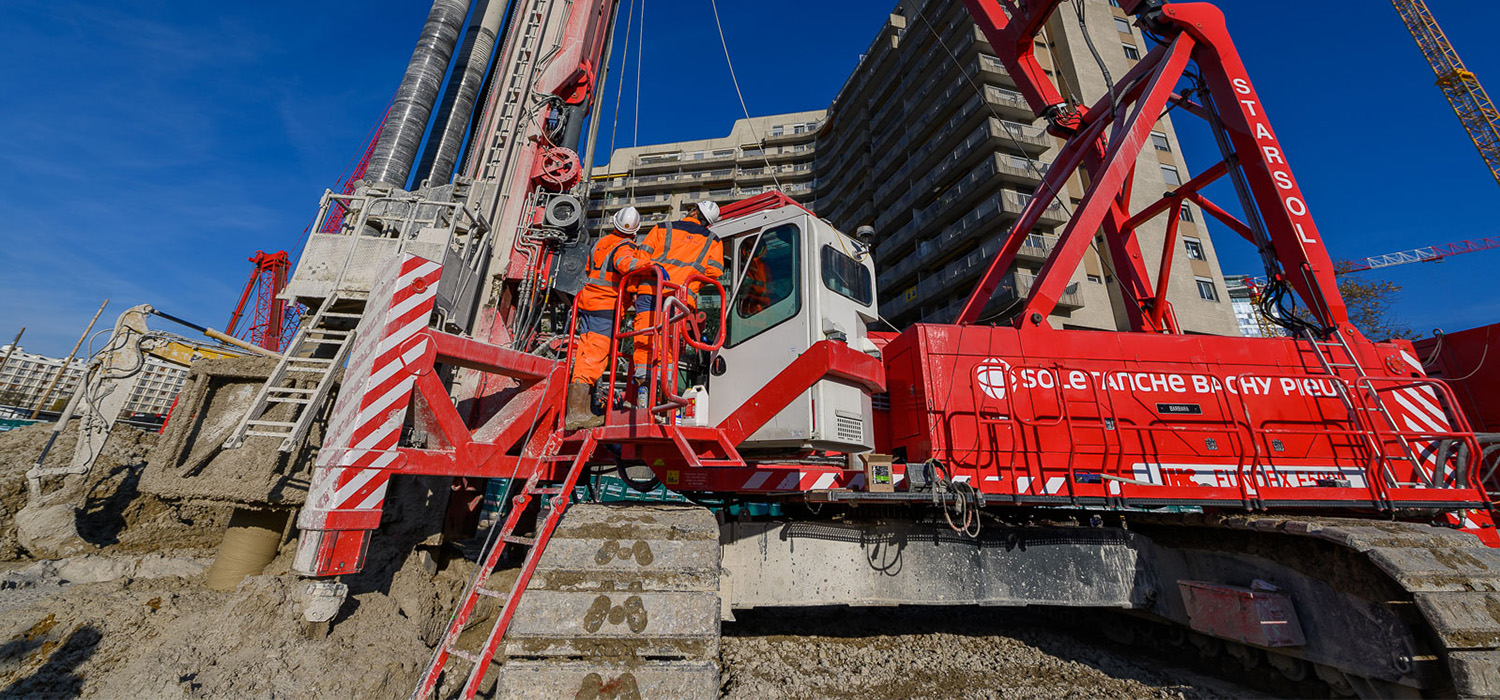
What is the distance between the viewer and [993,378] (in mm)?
5051

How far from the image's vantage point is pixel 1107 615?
5.47 meters

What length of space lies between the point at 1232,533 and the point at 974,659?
2.34 meters

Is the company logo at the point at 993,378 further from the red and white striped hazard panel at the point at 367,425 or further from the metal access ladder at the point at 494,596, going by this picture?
the red and white striped hazard panel at the point at 367,425

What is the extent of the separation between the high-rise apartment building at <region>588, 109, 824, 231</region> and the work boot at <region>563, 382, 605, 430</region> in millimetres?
50840

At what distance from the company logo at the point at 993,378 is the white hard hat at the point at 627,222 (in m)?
3.48

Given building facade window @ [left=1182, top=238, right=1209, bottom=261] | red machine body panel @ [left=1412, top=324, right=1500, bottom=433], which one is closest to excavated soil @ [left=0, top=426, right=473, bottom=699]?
red machine body panel @ [left=1412, top=324, right=1500, bottom=433]

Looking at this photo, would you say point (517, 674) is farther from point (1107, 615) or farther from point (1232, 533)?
point (1107, 615)

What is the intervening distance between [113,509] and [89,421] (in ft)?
2.40

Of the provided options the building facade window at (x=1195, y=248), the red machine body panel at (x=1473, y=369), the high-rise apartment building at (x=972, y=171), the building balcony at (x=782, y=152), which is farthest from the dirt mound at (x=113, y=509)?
the building balcony at (x=782, y=152)

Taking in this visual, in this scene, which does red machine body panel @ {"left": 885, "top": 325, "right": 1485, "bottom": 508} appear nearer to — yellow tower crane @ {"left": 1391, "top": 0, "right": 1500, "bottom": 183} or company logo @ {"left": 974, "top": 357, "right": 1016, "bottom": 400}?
company logo @ {"left": 974, "top": 357, "right": 1016, "bottom": 400}

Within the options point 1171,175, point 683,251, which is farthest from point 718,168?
point 683,251

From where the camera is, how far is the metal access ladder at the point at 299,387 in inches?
141

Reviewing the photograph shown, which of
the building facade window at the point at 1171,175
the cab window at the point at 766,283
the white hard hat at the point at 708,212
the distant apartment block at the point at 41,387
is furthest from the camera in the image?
the building facade window at the point at 1171,175

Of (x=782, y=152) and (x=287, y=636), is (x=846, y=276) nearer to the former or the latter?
(x=287, y=636)
